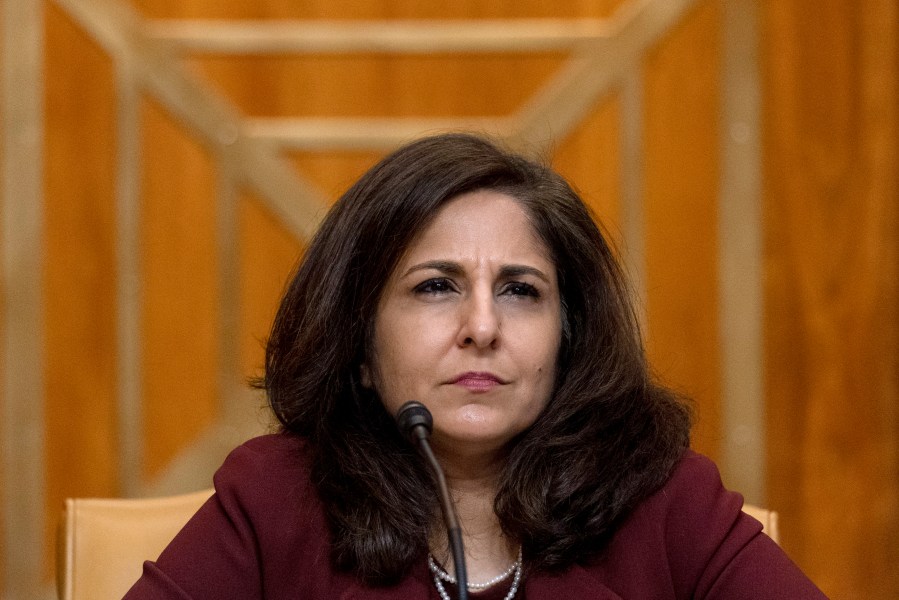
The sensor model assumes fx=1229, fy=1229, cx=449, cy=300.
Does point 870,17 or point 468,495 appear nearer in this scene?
point 468,495

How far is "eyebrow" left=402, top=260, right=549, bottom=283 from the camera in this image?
1.64 m

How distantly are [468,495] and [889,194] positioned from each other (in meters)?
2.03

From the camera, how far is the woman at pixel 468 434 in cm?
162

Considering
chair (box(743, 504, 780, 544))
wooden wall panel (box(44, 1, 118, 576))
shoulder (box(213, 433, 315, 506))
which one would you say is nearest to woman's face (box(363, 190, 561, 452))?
shoulder (box(213, 433, 315, 506))

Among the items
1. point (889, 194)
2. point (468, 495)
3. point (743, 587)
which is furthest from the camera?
point (889, 194)

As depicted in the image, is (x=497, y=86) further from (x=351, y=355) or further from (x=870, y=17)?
(x=351, y=355)

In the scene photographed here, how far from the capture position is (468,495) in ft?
5.73

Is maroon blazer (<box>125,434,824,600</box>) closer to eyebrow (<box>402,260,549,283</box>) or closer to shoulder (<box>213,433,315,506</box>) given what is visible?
shoulder (<box>213,433,315,506</box>)

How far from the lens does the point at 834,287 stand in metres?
3.34

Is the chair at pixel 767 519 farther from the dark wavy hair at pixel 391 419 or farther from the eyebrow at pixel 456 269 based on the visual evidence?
the eyebrow at pixel 456 269

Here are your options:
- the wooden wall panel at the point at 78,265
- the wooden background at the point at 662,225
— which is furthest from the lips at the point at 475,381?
the wooden wall panel at the point at 78,265

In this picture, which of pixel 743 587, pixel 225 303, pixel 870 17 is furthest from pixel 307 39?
pixel 743 587

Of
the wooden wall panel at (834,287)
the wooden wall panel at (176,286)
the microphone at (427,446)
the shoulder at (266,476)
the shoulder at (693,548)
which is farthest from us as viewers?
the wooden wall panel at (176,286)

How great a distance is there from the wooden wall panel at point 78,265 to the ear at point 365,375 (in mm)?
1813
